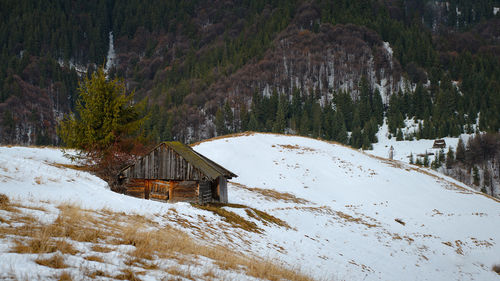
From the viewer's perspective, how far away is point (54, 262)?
4.76 meters

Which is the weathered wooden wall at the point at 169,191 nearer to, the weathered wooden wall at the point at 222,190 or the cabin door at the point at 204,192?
the cabin door at the point at 204,192

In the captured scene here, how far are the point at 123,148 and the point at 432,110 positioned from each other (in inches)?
5810

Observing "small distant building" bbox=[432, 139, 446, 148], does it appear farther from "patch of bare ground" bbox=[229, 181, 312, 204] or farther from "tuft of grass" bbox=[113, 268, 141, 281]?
"tuft of grass" bbox=[113, 268, 141, 281]

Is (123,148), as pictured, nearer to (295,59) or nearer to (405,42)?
(295,59)

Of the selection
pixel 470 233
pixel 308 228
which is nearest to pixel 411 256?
pixel 308 228

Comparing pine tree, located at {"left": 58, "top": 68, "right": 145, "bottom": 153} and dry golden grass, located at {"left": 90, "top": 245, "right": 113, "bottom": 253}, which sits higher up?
pine tree, located at {"left": 58, "top": 68, "right": 145, "bottom": 153}

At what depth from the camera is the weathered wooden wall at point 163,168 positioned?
20827mm

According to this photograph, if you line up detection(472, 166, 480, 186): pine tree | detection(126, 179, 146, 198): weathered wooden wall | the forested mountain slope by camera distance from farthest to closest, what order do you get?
the forested mountain slope < detection(472, 166, 480, 186): pine tree < detection(126, 179, 146, 198): weathered wooden wall

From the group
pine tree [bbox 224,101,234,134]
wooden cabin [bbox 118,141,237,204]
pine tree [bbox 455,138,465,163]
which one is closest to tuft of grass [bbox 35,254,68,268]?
wooden cabin [bbox 118,141,237,204]

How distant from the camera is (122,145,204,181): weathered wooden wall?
20.8 metres

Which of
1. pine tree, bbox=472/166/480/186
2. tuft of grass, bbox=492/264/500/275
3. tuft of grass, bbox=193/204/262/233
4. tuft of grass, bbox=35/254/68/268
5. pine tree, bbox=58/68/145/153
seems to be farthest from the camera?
pine tree, bbox=472/166/480/186

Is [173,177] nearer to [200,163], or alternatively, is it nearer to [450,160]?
[200,163]

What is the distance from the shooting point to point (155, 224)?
10.6 metres

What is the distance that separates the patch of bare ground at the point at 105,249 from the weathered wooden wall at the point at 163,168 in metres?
12.0
